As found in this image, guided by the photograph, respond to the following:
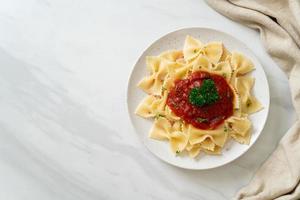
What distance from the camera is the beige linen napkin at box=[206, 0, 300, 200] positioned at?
2.71 meters

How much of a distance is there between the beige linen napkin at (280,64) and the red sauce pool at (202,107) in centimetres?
33

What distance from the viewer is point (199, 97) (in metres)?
2.66

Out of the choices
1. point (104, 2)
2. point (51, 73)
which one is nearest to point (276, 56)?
point (104, 2)

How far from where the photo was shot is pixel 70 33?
9.85 feet

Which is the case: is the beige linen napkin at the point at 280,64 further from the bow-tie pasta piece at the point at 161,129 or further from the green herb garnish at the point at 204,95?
the bow-tie pasta piece at the point at 161,129

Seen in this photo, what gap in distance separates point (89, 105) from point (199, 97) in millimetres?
663

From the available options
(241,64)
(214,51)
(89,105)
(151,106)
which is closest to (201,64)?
(214,51)

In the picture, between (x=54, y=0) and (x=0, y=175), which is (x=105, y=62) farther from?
(x=0, y=175)

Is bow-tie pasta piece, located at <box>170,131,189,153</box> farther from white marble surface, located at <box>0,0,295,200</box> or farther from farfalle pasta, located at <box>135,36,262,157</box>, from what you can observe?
white marble surface, located at <box>0,0,295,200</box>

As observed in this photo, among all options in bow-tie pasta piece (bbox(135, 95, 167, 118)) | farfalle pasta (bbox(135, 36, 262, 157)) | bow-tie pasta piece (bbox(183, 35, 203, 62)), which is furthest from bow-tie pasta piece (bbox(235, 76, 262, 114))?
bow-tie pasta piece (bbox(135, 95, 167, 118))

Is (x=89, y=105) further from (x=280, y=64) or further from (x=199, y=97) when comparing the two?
(x=280, y=64)

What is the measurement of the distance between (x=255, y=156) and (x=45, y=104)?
1.22m

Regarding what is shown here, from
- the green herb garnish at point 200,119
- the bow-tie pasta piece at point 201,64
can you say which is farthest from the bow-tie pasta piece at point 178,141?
the bow-tie pasta piece at point 201,64

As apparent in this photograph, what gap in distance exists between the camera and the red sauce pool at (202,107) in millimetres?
2686
